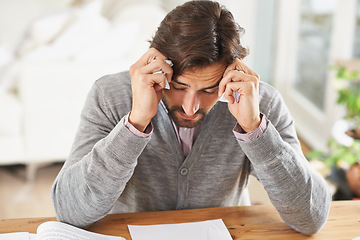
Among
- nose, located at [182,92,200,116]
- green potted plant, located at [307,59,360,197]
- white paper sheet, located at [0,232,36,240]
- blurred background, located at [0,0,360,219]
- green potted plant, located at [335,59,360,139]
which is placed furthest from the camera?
blurred background, located at [0,0,360,219]

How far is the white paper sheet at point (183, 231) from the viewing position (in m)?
1.05

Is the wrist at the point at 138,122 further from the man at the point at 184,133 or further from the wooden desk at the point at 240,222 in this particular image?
the wooden desk at the point at 240,222

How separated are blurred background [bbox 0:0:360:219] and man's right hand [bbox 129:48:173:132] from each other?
4.19 feet

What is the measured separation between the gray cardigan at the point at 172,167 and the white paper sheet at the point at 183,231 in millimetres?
101

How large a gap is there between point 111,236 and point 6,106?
182cm

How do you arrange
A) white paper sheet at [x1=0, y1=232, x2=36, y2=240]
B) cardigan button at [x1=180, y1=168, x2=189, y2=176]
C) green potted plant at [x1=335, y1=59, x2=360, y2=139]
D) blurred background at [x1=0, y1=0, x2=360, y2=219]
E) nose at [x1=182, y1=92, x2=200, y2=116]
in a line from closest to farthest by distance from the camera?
white paper sheet at [x1=0, y1=232, x2=36, y2=240]
nose at [x1=182, y1=92, x2=200, y2=116]
cardigan button at [x1=180, y1=168, x2=189, y2=176]
green potted plant at [x1=335, y1=59, x2=360, y2=139]
blurred background at [x1=0, y1=0, x2=360, y2=219]

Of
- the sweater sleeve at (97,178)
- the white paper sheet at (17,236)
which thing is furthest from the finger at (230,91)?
the white paper sheet at (17,236)

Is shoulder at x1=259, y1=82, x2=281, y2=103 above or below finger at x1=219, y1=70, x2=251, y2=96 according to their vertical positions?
below

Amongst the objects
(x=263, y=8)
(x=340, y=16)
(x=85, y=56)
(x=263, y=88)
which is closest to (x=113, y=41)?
(x=85, y=56)

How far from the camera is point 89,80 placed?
8.73ft

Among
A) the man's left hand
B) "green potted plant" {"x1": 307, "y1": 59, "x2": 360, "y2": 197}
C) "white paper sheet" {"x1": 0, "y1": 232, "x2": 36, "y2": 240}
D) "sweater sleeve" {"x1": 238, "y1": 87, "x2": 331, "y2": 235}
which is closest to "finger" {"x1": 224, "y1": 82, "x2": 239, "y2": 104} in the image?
the man's left hand

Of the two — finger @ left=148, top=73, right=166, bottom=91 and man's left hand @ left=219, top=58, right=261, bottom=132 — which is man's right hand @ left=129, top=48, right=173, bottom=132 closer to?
finger @ left=148, top=73, right=166, bottom=91

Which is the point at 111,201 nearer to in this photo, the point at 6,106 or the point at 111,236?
the point at 111,236

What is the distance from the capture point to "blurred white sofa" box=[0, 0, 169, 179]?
8.64ft
